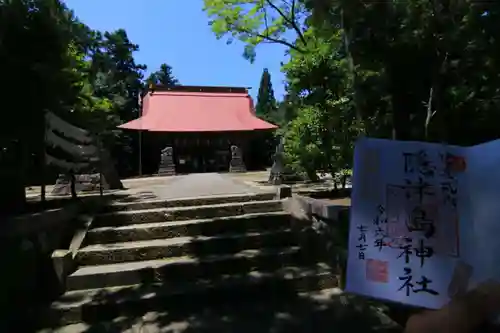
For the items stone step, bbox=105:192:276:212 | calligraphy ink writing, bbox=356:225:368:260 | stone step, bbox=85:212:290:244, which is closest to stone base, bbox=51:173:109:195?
stone step, bbox=105:192:276:212

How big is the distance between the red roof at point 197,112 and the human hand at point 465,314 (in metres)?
21.6

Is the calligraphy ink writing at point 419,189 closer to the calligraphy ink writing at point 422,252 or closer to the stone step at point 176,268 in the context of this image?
the calligraphy ink writing at point 422,252

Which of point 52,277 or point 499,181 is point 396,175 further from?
point 52,277

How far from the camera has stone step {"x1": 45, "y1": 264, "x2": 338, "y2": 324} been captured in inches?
146

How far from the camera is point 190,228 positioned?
16.6ft

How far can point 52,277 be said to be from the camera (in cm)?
404

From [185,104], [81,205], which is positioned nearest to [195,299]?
[81,205]

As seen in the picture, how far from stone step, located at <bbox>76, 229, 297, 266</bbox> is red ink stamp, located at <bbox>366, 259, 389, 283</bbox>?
3452 mm

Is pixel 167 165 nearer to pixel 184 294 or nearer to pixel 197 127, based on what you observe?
pixel 197 127

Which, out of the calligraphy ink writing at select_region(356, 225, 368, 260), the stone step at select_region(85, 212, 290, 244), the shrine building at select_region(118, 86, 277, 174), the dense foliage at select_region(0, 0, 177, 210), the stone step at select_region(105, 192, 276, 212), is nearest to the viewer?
the calligraphy ink writing at select_region(356, 225, 368, 260)

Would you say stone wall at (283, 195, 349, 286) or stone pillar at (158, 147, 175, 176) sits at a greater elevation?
stone pillar at (158, 147, 175, 176)

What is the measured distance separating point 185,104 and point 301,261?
2114 centimetres

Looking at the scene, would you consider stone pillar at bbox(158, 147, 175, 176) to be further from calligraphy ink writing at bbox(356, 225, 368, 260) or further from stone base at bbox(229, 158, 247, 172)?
calligraphy ink writing at bbox(356, 225, 368, 260)

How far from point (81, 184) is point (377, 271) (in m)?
8.41
